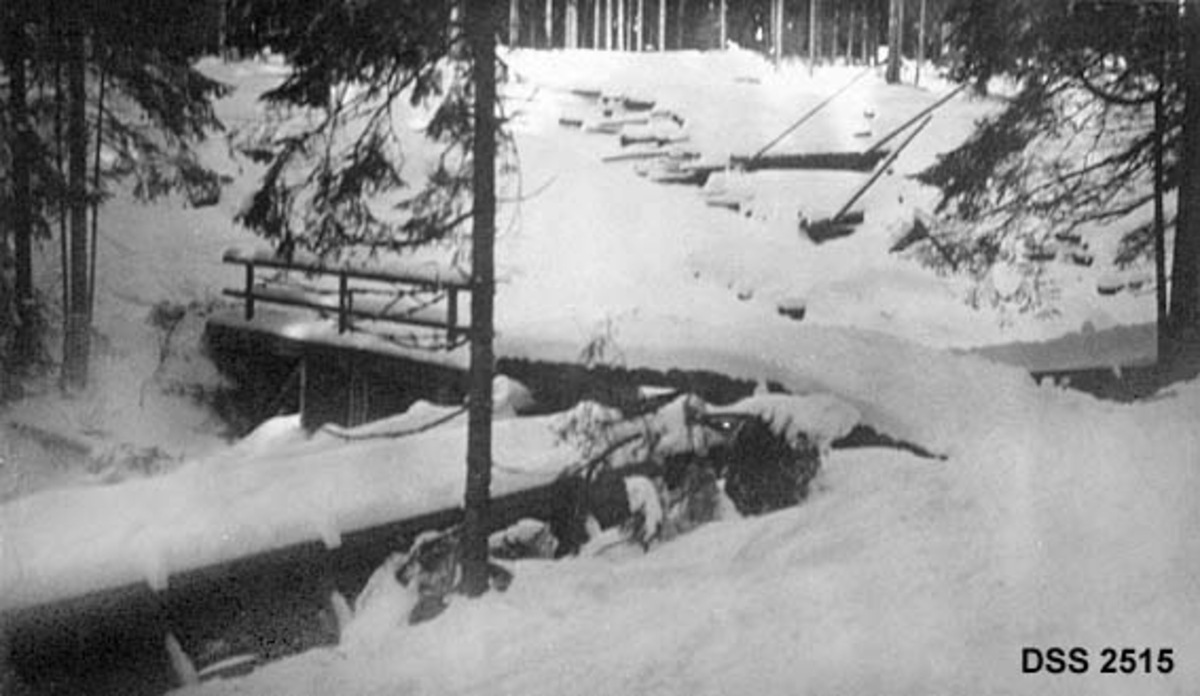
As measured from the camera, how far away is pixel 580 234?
3.33 m

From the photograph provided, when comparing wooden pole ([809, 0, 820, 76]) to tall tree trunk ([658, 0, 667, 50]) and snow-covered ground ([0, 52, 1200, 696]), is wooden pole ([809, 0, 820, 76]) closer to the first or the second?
snow-covered ground ([0, 52, 1200, 696])

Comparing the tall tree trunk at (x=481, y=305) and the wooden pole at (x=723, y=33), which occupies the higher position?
the wooden pole at (x=723, y=33)

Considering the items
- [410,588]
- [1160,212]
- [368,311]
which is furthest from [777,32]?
[410,588]

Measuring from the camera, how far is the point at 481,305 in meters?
3.29

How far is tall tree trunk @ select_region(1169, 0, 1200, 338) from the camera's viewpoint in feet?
12.4

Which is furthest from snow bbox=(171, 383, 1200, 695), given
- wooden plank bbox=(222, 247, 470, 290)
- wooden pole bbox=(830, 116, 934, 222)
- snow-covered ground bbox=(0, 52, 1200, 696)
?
wooden plank bbox=(222, 247, 470, 290)

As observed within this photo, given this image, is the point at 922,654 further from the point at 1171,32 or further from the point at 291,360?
the point at 1171,32

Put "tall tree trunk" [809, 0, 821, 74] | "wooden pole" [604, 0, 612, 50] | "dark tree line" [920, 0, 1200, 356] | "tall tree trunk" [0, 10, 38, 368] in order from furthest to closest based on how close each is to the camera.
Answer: "dark tree line" [920, 0, 1200, 356] → "tall tree trunk" [809, 0, 821, 74] → "wooden pole" [604, 0, 612, 50] → "tall tree trunk" [0, 10, 38, 368]

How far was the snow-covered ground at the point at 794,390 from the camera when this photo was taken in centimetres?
300

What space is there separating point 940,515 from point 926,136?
3.69 feet

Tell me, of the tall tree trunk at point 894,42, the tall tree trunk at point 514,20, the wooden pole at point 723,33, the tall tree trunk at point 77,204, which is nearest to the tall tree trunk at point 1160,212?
the tall tree trunk at point 894,42

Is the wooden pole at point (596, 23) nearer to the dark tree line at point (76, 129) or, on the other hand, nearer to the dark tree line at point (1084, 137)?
the dark tree line at point (76, 129)

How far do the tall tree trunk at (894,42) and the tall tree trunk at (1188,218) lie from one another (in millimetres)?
912

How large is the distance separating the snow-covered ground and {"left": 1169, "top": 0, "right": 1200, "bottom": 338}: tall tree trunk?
0.16 metres
